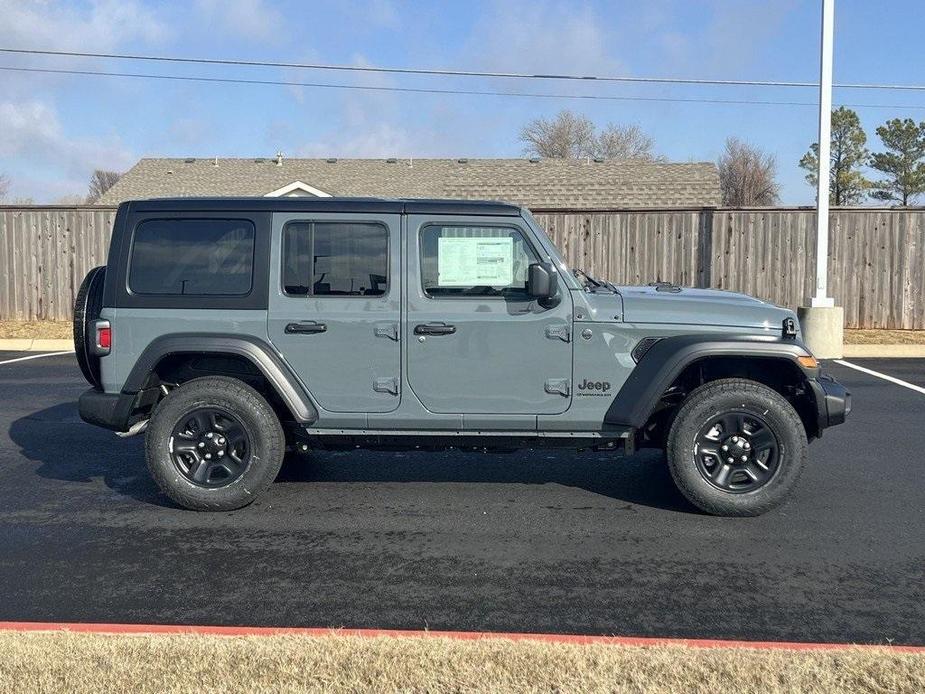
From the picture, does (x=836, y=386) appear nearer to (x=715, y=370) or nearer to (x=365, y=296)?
(x=715, y=370)

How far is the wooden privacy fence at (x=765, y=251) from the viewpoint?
53.0ft

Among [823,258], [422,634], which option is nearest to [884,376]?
[823,258]

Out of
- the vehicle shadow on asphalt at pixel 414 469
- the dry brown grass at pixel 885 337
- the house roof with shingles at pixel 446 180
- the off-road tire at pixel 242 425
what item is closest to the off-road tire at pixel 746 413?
the vehicle shadow on asphalt at pixel 414 469

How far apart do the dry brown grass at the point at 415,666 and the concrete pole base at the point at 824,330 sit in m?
11.0

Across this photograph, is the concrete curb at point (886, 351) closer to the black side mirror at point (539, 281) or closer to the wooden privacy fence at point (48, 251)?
the black side mirror at point (539, 281)

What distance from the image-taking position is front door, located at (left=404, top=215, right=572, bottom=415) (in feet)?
18.6

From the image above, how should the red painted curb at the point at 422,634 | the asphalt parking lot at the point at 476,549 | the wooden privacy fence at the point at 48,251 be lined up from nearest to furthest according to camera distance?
the red painted curb at the point at 422,634 < the asphalt parking lot at the point at 476,549 < the wooden privacy fence at the point at 48,251

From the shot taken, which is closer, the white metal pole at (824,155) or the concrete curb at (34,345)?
the white metal pole at (824,155)

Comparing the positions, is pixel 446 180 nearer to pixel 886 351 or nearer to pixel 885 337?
pixel 885 337

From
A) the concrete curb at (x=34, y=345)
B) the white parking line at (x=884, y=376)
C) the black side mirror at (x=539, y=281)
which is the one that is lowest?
the white parking line at (x=884, y=376)

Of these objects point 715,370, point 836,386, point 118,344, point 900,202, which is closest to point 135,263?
point 118,344

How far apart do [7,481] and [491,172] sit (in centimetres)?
2104

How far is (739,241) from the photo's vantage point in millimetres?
16531

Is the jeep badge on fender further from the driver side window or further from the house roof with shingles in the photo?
the house roof with shingles
